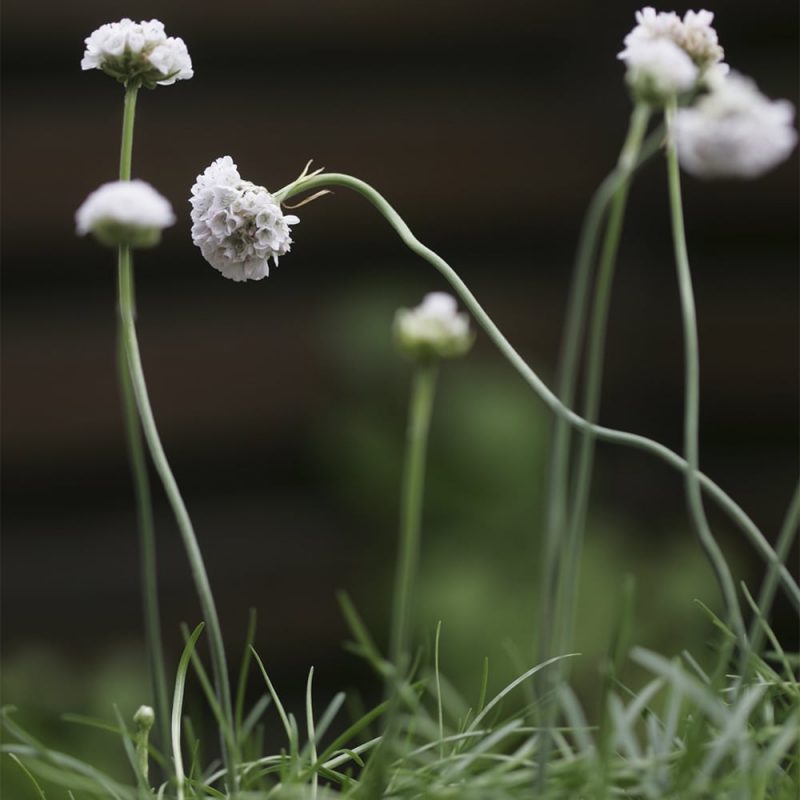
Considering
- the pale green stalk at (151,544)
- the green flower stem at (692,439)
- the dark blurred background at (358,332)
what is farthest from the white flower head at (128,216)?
the dark blurred background at (358,332)

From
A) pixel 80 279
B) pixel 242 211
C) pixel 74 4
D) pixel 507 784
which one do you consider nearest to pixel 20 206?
pixel 80 279

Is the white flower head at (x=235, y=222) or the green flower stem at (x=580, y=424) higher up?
the white flower head at (x=235, y=222)

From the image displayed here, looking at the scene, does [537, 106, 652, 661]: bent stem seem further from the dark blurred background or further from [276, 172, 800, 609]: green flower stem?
the dark blurred background

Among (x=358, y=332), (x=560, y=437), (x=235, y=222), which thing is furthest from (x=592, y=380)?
(x=358, y=332)

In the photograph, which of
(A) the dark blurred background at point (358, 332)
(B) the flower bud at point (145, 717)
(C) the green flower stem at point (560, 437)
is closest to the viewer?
(C) the green flower stem at point (560, 437)

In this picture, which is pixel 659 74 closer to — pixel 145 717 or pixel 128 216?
pixel 128 216

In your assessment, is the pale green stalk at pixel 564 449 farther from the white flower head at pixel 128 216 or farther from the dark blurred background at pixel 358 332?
the dark blurred background at pixel 358 332

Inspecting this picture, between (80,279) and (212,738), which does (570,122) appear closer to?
(80,279)
